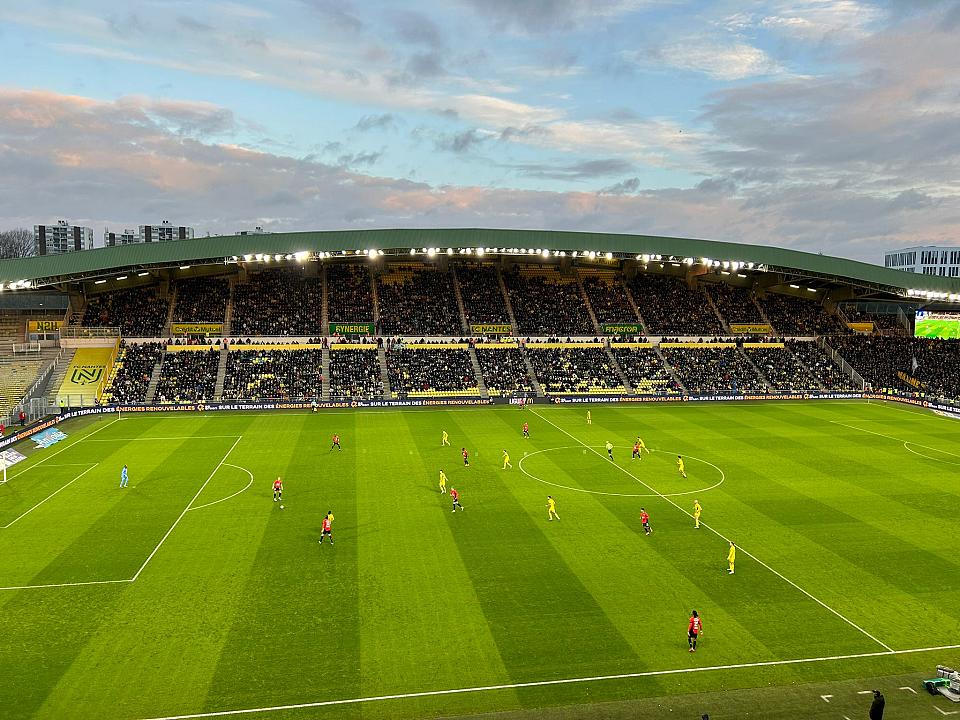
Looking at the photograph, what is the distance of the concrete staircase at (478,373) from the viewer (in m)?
64.2

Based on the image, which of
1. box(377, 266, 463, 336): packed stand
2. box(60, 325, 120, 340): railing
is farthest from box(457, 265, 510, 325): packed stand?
box(60, 325, 120, 340): railing

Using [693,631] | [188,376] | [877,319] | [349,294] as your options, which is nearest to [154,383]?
[188,376]

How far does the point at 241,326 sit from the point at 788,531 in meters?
58.1

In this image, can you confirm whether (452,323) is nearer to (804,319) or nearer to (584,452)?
(584,452)

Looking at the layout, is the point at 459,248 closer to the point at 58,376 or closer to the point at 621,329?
the point at 621,329

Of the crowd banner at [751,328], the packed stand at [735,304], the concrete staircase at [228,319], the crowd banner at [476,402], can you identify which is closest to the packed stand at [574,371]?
the crowd banner at [476,402]

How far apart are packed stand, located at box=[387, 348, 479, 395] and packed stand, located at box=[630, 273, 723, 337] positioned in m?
24.2

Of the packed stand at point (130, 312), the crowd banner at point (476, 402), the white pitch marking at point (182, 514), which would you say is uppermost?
the packed stand at point (130, 312)

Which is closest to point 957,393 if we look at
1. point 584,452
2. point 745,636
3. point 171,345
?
point 584,452

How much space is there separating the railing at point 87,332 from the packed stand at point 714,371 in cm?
5787

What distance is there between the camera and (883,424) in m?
51.9

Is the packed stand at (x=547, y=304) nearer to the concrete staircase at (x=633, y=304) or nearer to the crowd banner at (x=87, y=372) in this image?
the concrete staircase at (x=633, y=304)

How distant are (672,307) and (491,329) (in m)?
23.4

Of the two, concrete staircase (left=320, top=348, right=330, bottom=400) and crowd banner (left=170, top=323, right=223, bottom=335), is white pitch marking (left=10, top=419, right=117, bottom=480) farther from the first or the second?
crowd banner (left=170, top=323, right=223, bottom=335)
